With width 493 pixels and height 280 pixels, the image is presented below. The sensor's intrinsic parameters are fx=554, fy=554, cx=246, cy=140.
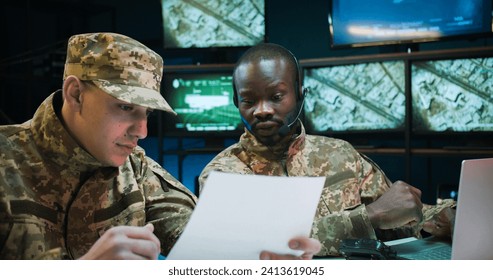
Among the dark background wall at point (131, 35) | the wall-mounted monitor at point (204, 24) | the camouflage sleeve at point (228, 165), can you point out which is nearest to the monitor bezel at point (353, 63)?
the dark background wall at point (131, 35)

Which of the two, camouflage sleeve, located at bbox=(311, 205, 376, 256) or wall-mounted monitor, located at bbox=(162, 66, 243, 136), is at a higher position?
wall-mounted monitor, located at bbox=(162, 66, 243, 136)

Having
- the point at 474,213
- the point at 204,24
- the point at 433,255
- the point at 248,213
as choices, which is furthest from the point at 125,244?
the point at 204,24

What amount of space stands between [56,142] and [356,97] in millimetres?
1962

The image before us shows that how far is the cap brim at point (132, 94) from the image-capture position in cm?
108

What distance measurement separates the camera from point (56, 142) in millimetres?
1151

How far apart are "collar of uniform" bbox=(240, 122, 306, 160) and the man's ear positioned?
66 cm

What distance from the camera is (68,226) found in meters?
1.20

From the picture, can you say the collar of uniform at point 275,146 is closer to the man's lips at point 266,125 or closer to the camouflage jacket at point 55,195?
the man's lips at point 266,125

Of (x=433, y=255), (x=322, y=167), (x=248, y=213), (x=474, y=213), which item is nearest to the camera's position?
(x=248, y=213)

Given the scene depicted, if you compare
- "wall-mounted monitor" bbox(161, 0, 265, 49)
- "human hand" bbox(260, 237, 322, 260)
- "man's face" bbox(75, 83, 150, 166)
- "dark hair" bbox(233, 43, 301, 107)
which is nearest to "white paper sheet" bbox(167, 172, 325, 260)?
"human hand" bbox(260, 237, 322, 260)

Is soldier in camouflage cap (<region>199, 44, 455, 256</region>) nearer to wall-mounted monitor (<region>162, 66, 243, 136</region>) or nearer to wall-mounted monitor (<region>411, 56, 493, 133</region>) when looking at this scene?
wall-mounted monitor (<region>411, 56, 493, 133</region>)

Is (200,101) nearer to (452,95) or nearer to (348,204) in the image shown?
(452,95)

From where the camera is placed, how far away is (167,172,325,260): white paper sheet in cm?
83
